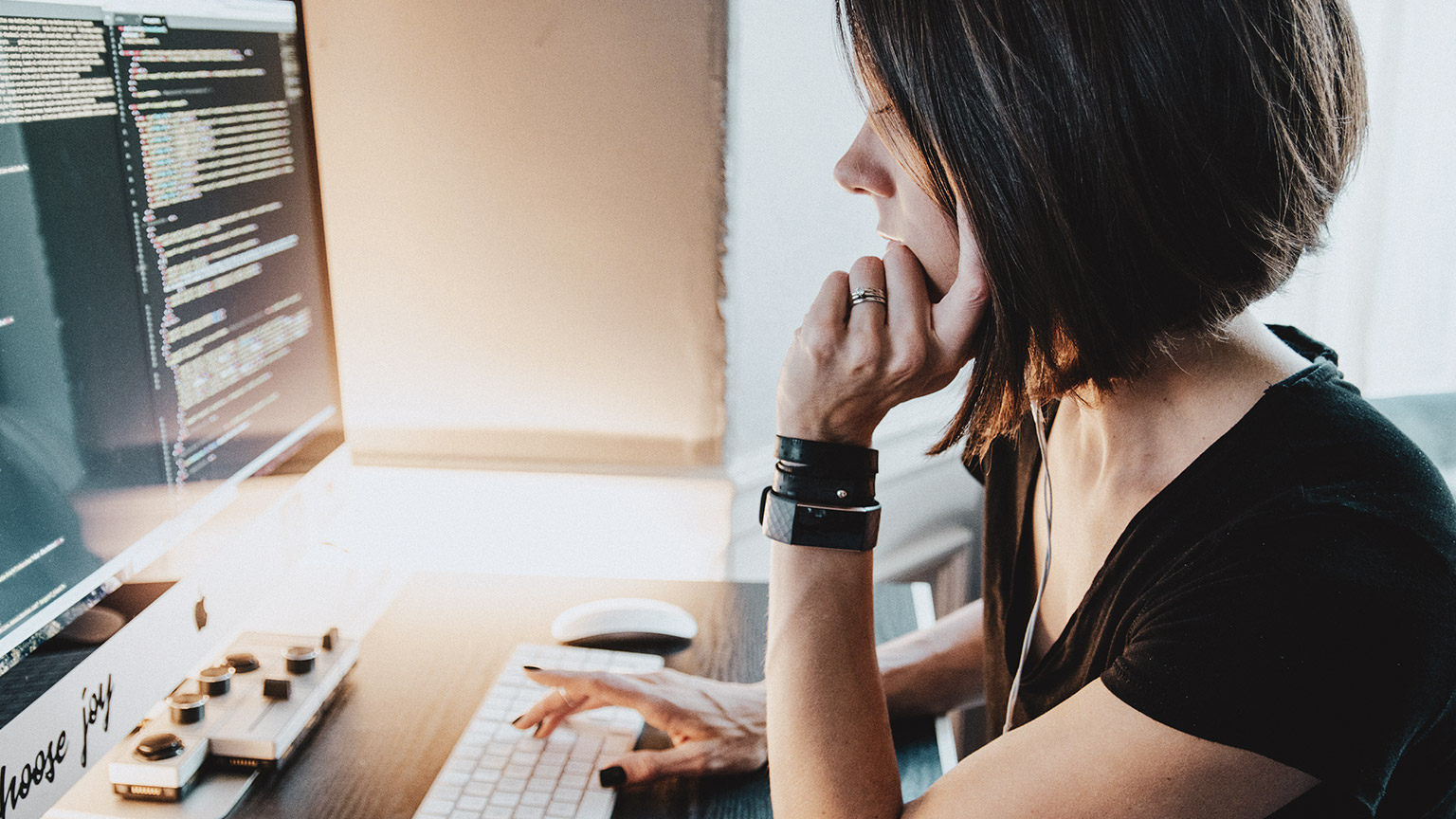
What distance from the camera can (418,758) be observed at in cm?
86

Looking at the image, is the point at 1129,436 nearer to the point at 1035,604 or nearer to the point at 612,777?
the point at 1035,604

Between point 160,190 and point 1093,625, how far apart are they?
0.74 m

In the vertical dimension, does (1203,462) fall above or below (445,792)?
above

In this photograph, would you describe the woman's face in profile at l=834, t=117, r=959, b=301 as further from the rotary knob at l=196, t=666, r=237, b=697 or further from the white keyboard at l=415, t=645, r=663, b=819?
the rotary knob at l=196, t=666, r=237, b=697

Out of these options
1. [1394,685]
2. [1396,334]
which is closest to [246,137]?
[1394,685]

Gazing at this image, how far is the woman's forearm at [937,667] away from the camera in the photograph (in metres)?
0.98

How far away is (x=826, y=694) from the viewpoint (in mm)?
801

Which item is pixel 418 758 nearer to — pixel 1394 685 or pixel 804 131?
pixel 1394 685

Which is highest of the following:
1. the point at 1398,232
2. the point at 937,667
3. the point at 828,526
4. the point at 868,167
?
the point at 868,167

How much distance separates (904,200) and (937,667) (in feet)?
1.42

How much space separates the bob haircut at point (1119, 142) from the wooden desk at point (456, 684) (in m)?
0.39

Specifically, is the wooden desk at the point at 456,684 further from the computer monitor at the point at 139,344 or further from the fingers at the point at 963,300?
the fingers at the point at 963,300

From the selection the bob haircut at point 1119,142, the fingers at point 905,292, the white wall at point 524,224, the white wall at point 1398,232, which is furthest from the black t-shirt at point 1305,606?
the white wall at point 1398,232

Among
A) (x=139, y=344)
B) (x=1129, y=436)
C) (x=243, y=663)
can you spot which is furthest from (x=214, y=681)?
(x=1129, y=436)
